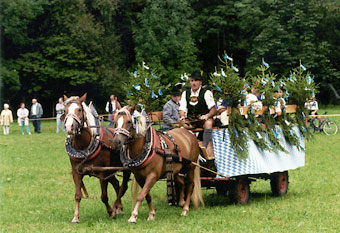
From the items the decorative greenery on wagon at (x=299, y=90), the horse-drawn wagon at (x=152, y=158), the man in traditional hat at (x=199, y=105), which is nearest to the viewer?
the horse-drawn wagon at (x=152, y=158)

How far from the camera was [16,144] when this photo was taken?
23.8 m

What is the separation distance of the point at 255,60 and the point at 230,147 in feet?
112

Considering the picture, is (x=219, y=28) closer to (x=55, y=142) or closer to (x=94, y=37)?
(x=94, y=37)

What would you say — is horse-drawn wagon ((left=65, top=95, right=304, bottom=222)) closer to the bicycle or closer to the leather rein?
the leather rein

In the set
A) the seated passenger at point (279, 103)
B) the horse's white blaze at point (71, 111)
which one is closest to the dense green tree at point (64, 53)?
the seated passenger at point (279, 103)

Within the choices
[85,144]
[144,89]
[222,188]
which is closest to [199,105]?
[144,89]

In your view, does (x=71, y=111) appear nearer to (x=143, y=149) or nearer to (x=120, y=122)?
(x=120, y=122)

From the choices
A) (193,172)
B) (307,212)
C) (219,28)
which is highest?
(219,28)

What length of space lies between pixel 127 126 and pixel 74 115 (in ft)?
2.80

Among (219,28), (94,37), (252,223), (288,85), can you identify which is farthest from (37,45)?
(252,223)

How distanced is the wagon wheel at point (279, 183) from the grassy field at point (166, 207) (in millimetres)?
165

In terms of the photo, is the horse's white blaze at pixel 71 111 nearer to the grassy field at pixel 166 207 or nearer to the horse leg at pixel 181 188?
the grassy field at pixel 166 207

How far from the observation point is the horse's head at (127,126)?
8516 mm

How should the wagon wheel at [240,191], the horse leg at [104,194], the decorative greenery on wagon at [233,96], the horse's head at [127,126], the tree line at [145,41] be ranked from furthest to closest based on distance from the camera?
the tree line at [145,41], the wagon wheel at [240,191], the decorative greenery on wagon at [233,96], the horse leg at [104,194], the horse's head at [127,126]
